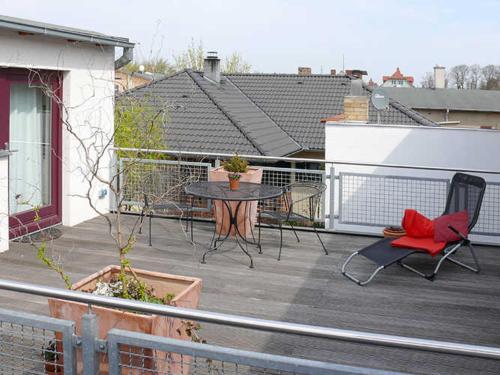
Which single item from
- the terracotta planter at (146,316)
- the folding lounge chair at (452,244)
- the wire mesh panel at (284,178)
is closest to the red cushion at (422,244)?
the folding lounge chair at (452,244)

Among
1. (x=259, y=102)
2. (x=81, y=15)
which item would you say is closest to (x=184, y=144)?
(x=81, y=15)

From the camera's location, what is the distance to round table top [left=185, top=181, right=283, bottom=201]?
687 centimetres

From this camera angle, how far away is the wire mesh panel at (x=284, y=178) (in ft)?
28.2

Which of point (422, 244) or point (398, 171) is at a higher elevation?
point (398, 171)

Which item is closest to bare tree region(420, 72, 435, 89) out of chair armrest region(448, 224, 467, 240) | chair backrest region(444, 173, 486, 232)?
chair backrest region(444, 173, 486, 232)

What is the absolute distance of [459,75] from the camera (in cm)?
6581

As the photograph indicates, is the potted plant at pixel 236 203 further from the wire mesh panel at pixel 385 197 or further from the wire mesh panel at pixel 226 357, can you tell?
the wire mesh panel at pixel 226 357

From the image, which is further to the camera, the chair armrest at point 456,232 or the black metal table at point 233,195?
the black metal table at point 233,195

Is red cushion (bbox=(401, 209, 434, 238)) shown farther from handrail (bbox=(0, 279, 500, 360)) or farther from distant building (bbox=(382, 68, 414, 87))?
distant building (bbox=(382, 68, 414, 87))

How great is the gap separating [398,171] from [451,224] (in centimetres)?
308

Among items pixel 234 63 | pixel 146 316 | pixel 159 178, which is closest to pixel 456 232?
pixel 146 316

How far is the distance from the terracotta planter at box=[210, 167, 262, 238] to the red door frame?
1998 mm

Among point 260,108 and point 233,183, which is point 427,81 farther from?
point 233,183

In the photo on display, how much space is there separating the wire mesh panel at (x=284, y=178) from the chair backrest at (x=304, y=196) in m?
0.30
